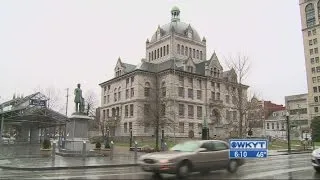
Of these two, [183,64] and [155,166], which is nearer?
[155,166]

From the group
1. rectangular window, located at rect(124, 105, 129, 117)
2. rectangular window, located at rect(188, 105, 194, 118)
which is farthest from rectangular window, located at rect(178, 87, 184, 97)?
rectangular window, located at rect(124, 105, 129, 117)

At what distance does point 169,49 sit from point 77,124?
2191 inches

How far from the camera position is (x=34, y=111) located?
37.8 meters

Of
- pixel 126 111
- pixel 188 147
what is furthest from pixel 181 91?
pixel 188 147

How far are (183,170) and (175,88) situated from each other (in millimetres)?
58534

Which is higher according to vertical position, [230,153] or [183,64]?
[183,64]

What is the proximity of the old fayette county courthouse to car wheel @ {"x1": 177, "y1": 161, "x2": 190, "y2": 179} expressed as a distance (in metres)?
51.5

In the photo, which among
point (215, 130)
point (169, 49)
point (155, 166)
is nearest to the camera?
point (155, 166)

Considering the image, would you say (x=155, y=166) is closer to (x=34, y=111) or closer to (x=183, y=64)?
(x=34, y=111)

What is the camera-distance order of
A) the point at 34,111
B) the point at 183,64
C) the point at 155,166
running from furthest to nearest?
1. the point at 183,64
2. the point at 34,111
3. the point at 155,166

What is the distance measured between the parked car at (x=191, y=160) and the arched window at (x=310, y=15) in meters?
110

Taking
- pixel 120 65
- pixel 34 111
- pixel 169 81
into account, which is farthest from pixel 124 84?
pixel 34 111

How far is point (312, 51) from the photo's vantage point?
11038 cm

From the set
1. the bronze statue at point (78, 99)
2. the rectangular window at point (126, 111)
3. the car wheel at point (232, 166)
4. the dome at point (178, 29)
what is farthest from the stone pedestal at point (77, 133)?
the dome at point (178, 29)
